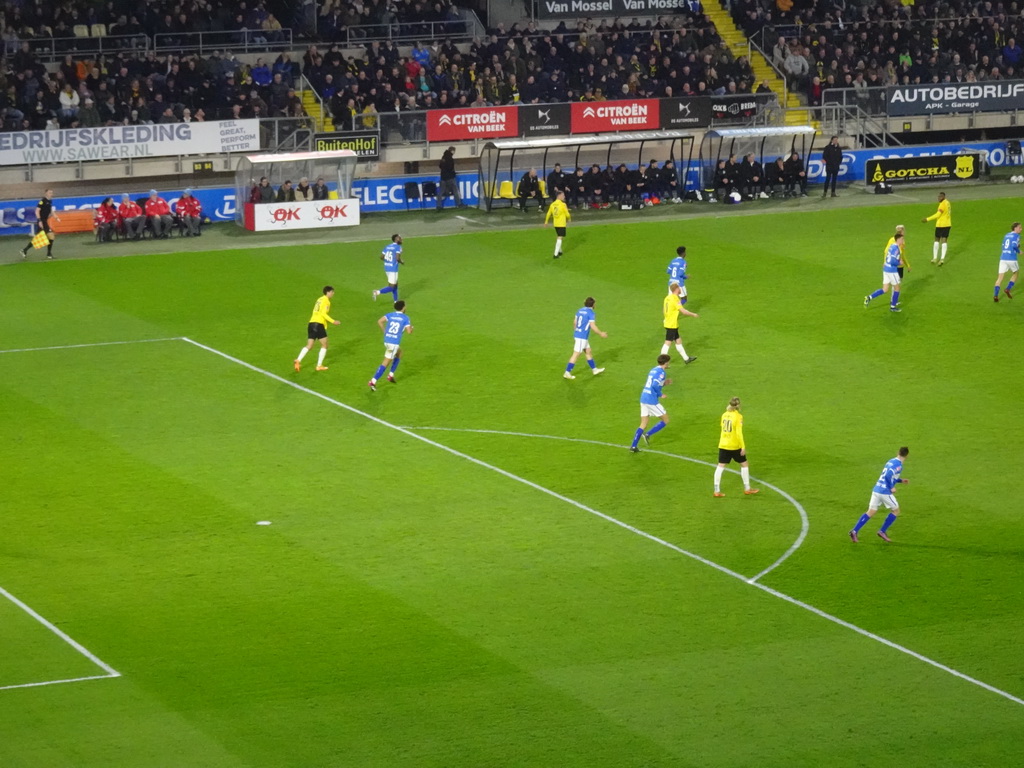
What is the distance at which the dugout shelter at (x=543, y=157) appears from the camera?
51750 millimetres

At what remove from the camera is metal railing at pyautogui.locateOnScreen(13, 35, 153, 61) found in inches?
2140

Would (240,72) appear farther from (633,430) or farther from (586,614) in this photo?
(586,614)

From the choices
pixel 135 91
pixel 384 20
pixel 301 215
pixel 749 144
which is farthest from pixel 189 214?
pixel 749 144

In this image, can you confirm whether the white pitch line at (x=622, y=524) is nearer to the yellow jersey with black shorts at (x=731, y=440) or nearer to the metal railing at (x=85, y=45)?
the yellow jersey with black shorts at (x=731, y=440)

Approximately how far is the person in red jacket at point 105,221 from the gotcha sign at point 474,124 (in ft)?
41.1

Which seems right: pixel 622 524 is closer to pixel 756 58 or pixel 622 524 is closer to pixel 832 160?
pixel 832 160

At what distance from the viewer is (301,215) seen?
1929 inches

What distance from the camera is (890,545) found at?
23.6 meters

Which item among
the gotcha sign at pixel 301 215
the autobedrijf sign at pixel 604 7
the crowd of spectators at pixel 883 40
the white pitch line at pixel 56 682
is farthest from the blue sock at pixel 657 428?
the autobedrijf sign at pixel 604 7

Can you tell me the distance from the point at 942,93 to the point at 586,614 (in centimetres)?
4490

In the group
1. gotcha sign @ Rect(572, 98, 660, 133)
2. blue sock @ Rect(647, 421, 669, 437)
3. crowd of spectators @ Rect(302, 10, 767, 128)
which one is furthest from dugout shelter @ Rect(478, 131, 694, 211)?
blue sock @ Rect(647, 421, 669, 437)

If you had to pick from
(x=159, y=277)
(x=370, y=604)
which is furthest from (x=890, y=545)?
(x=159, y=277)

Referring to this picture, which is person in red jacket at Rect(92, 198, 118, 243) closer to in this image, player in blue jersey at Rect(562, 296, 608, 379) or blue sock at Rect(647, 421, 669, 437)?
player in blue jersey at Rect(562, 296, 608, 379)

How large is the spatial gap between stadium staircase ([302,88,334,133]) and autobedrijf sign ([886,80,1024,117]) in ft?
69.0
